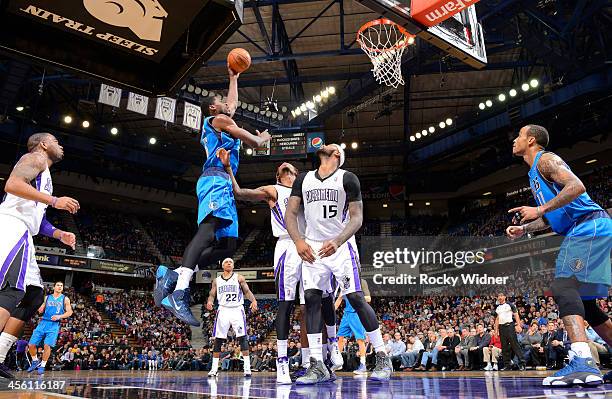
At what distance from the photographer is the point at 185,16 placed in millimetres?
3016

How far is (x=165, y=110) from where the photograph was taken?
49.5ft

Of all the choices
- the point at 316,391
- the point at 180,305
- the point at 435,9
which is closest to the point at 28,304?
the point at 180,305

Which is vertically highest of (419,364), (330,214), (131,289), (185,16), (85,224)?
(85,224)

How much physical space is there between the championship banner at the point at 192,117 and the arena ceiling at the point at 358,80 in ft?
4.91

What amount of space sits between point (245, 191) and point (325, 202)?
110 cm

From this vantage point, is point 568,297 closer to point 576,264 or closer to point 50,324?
point 576,264

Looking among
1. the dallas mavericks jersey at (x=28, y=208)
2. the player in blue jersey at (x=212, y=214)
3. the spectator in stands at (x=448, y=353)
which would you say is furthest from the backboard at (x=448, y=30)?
the spectator in stands at (x=448, y=353)

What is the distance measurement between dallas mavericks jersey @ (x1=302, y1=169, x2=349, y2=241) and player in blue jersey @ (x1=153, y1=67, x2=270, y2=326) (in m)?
0.64

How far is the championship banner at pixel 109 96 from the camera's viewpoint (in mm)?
14188

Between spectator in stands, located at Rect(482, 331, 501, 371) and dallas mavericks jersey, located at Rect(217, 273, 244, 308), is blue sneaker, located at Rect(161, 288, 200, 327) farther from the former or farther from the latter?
spectator in stands, located at Rect(482, 331, 501, 371)

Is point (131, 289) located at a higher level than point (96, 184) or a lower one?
lower

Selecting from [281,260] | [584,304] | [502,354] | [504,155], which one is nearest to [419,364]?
[502,354]

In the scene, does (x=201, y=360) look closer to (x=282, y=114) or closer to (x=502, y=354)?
(x=282, y=114)

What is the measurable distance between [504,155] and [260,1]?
1467cm
